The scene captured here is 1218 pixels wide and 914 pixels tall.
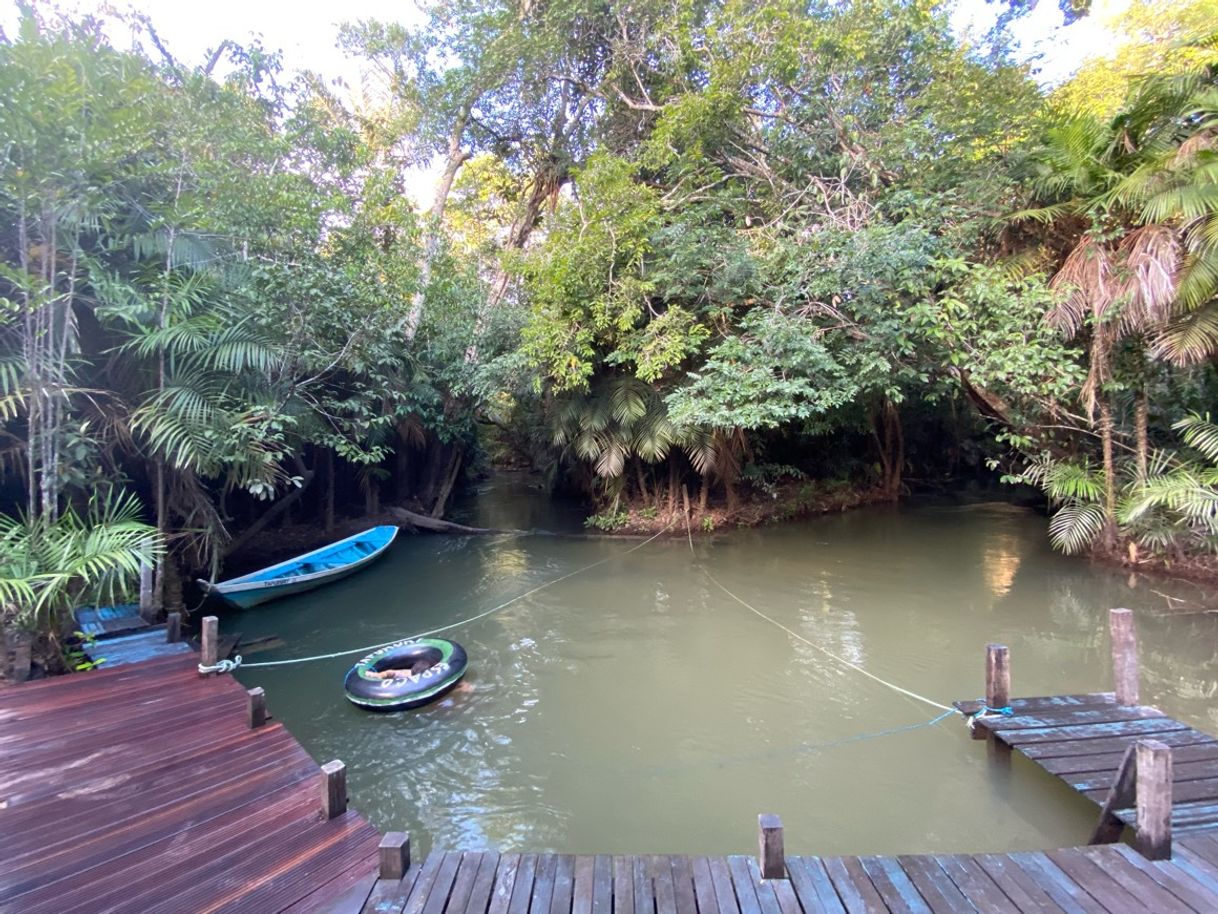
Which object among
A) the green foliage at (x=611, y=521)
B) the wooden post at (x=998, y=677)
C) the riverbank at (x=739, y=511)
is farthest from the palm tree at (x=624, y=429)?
the wooden post at (x=998, y=677)

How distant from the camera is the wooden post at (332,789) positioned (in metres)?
3.06

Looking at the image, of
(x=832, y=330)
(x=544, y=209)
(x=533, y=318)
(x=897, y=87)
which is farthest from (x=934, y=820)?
(x=544, y=209)

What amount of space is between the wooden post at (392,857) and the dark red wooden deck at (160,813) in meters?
0.13

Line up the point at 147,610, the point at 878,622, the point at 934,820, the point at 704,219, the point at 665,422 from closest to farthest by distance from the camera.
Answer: the point at 934,820
the point at 147,610
the point at 878,622
the point at 704,219
the point at 665,422

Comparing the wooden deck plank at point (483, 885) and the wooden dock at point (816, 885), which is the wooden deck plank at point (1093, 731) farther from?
the wooden deck plank at point (483, 885)

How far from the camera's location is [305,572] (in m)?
8.85

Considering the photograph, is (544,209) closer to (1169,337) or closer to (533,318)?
(533,318)

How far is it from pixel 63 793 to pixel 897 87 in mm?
12845

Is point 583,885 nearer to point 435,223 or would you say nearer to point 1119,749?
point 1119,749

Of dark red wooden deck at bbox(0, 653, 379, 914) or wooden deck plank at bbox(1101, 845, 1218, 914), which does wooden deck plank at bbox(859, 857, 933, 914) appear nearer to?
wooden deck plank at bbox(1101, 845, 1218, 914)

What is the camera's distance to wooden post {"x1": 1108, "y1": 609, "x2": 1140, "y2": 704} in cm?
432

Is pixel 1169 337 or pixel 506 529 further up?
pixel 1169 337

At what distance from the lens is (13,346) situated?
A: 512 cm

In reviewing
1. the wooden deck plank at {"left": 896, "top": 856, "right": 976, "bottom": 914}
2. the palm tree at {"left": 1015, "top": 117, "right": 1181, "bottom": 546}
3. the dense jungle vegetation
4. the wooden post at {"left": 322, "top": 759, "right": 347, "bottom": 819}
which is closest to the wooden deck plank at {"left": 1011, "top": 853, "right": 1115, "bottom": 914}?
the wooden deck plank at {"left": 896, "top": 856, "right": 976, "bottom": 914}
